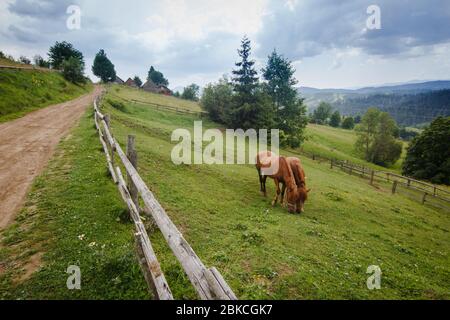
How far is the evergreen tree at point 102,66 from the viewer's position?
3138 inches

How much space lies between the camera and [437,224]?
14.0 m

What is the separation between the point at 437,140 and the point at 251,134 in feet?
95.8

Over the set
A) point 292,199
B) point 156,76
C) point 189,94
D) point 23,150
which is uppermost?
point 156,76

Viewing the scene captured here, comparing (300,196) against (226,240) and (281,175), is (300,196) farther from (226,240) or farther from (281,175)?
(226,240)

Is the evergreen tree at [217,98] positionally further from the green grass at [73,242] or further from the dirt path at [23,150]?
the green grass at [73,242]

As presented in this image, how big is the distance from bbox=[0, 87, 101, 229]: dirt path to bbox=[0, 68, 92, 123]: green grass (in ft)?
5.02

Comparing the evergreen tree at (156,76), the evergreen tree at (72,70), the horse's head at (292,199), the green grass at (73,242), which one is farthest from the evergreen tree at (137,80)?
the horse's head at (292,199)

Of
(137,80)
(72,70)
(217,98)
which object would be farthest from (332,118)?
(72,70)

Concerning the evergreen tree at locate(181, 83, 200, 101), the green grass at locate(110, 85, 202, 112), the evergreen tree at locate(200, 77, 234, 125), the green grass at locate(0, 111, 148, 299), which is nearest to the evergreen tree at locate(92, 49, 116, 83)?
the green grass at locate(110, 85, 202, 112)

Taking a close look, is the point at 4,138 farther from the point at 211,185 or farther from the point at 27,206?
the point at 211,185

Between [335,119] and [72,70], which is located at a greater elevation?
[72,70]

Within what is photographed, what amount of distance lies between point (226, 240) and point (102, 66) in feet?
295

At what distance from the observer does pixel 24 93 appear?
25781 mm
